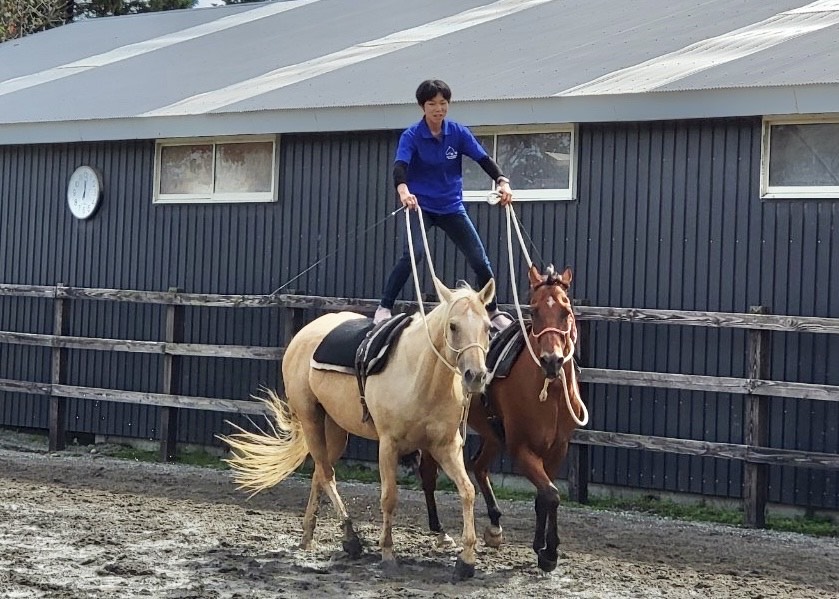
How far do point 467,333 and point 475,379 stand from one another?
0.28 m

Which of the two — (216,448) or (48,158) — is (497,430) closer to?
(216,448)

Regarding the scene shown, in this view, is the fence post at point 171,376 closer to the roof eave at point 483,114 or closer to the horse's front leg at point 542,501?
the roof eave at point 483,114

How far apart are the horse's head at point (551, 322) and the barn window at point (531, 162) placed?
351 cm

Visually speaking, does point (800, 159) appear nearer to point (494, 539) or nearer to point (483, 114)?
point (483, 114)

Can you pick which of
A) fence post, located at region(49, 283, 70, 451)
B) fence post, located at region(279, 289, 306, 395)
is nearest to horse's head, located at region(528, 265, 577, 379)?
fence post, located at region(279, 289, 306, 395)

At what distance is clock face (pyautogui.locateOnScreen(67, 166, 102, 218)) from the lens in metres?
14.4

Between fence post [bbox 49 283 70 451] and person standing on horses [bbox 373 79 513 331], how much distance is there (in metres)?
5.76

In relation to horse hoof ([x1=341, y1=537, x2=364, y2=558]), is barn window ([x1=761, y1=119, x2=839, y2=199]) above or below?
above

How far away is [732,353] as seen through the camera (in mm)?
10391

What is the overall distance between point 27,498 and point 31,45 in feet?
40.0

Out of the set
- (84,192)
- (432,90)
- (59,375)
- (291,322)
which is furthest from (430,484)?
(84,192)

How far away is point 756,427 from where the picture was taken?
9695mm

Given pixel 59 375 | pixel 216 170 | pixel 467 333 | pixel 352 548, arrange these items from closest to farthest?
pixel 467 333
pixel 352 548
pixel 59 375
pixel 216 170

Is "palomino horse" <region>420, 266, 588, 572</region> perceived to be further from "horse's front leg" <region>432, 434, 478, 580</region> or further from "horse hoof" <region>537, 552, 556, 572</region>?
"horse's front leg" <region>432, 434, 478, 580</region>
